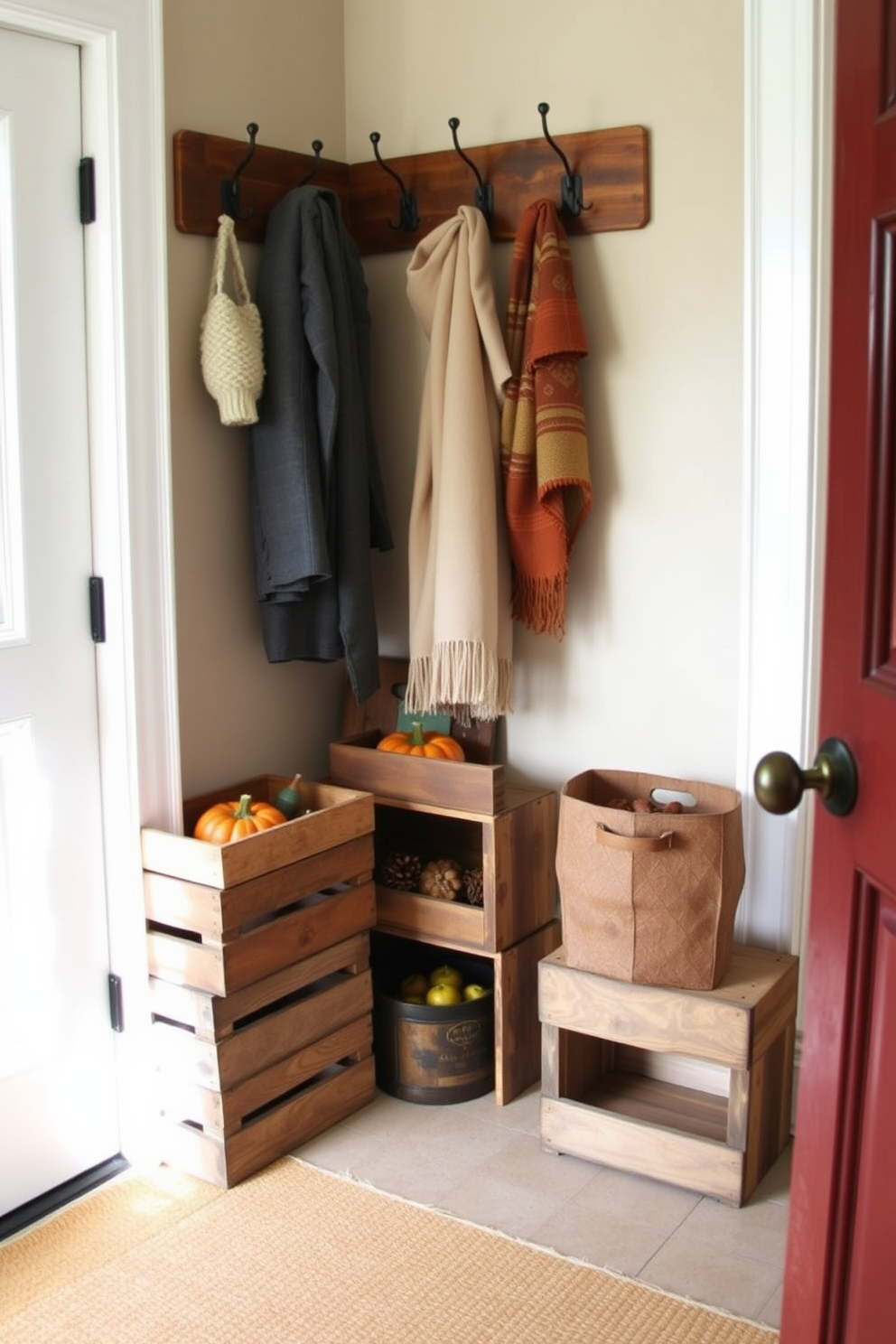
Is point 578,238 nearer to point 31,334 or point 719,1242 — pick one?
point 31,334

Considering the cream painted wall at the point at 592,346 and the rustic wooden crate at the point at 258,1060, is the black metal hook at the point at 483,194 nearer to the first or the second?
the cream painted wall at the point at 592,346

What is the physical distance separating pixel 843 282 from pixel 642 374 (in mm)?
1453

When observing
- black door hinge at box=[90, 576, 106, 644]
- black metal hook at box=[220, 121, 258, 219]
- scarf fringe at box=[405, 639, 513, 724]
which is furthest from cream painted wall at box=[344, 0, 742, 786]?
black door hinge at box=[90, 576, 106, 644]

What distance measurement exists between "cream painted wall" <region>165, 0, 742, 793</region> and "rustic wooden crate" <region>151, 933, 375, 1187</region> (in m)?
0.44

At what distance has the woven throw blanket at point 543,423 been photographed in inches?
94.4

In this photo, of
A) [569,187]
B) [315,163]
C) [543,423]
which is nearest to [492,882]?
[543,423]

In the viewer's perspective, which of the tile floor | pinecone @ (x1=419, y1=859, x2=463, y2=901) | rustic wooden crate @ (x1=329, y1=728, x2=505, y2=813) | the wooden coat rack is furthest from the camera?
pinecone @ (x1=419, y1=859, x2=463, y2=901)

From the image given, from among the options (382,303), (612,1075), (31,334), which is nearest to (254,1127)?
(612,1075)

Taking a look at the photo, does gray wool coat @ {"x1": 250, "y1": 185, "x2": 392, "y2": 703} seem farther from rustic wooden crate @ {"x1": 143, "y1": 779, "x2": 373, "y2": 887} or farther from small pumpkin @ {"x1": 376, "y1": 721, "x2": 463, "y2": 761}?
rustic wooden crate @ {"x1": 143, "y1": 779, "x2": 373, "y2": 887}

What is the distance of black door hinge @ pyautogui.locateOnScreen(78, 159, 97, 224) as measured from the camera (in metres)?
2.17

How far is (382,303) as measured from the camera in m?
2.80

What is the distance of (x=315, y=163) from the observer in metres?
2.58

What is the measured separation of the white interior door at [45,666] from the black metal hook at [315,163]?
54 centimetres

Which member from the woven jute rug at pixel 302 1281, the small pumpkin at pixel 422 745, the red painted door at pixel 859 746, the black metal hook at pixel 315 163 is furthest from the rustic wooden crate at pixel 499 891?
the red painted door at pixel 859 746
